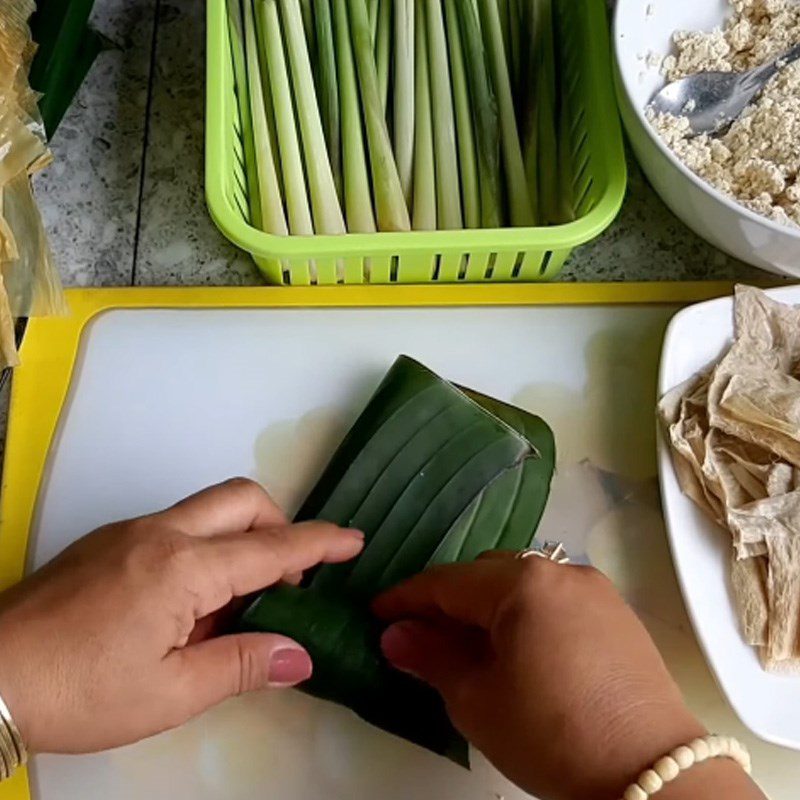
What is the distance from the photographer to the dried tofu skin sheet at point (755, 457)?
2.13 feet

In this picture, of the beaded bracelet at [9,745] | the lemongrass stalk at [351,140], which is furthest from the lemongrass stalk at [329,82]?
the beaded bracelet at [9,745]

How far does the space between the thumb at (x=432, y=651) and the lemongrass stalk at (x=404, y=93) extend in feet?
1.16

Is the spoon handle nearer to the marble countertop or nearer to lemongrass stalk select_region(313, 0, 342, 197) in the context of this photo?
the marble countertop

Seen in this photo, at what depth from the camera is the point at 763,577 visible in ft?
2.16

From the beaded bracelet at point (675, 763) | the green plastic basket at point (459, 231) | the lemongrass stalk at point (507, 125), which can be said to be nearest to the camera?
the beaded bracelet at point (675, 763)

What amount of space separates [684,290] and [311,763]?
1.44ft

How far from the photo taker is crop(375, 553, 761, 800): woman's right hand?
517 mm

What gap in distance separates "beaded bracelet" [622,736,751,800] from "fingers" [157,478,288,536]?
0.27 m

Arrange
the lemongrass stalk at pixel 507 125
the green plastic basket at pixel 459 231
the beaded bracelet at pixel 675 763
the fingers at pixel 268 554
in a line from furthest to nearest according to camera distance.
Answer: the lemongrass stalk at pixel 507 125 < the green plastic basket at pixel 459 231 < the fingers at pixel 268 554 < the beaded bracelet at pixel 675 763

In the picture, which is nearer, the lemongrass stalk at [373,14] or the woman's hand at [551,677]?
the woman's hand at [551,677]

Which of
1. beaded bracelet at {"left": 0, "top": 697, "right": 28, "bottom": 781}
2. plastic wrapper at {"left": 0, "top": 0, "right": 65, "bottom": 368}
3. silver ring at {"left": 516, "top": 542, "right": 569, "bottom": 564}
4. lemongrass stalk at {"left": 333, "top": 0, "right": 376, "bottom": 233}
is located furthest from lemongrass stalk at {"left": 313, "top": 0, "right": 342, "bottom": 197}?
beaded bracelet at {"left": 0, "top": 697, "right": 28, "bottom": 781}

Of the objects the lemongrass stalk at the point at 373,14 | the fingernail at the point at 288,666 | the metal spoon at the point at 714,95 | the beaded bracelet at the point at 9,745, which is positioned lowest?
the fingernail at the point at 288,666

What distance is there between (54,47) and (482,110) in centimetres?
33

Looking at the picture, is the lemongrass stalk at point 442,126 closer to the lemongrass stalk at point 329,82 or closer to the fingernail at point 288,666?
the lemongrass stalk at point 329,82
